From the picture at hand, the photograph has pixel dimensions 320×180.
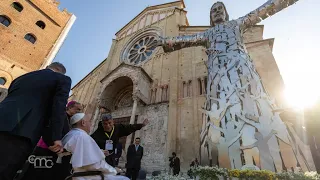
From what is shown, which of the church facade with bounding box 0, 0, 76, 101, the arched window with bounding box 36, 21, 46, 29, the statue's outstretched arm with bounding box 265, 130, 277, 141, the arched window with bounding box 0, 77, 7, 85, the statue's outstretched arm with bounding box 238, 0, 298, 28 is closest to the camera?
the statue's outstretched arm with bounding box 265, 130, 277, 141

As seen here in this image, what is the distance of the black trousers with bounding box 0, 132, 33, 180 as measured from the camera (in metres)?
1.45

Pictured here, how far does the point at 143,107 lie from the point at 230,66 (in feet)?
26.5

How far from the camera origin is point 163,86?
1241 centimetres

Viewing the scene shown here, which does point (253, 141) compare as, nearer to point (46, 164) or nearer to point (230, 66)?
point (230, 66)

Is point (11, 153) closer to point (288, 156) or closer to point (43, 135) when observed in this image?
point (43, 135)

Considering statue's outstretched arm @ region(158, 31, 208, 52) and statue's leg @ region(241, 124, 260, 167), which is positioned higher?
statue's outstretched arm @ region(158, 31, 208, 52)

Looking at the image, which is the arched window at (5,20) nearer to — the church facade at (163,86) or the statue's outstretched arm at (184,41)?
the church facade at (163,86)

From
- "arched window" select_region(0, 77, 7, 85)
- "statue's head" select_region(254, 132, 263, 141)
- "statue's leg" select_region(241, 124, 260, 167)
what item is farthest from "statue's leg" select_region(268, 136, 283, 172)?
"arched window" select_region(0, 77, 7, 85)

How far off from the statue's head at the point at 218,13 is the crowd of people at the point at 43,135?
6032 millimetres

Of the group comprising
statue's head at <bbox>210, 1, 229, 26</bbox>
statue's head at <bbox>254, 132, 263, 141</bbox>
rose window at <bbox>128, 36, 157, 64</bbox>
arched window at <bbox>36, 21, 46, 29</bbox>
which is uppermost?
arched window at <bbox>36, 21, 46, 29</bbox>

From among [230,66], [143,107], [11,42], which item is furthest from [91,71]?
[230,66]

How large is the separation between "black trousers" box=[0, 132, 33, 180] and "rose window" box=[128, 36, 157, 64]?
14.3 m

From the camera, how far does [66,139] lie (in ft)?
5.66

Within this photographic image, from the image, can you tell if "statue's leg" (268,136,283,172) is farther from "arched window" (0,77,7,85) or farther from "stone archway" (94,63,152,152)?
"arched window" (0,77,7,85)
